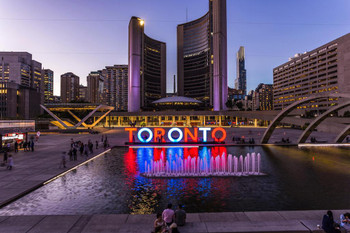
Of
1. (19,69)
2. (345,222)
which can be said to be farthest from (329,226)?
(19,69)

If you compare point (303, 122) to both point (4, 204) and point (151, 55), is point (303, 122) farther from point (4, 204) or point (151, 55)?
point (151, 55)

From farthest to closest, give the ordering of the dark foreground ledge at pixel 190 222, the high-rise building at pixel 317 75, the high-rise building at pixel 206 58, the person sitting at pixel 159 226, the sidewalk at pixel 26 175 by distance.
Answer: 1. the high-rise building at pixel 206 58
2. the high-rise building at pixel 317 75
3. the sidewalk at pixel 26 175
4. the dark foreground ledge at pixel 190 222
5. the person sitting at pixel 159 226

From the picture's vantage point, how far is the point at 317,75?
122m

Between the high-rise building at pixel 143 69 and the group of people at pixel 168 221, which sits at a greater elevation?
the high-rise building at pixel 143 69

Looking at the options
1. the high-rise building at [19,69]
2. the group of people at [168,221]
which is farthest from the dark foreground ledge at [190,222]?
the high-rise building at [19,69]

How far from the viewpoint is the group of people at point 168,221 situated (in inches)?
267

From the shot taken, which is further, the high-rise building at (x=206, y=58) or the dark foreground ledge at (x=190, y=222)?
the high-rise building at (x=206, y=58)

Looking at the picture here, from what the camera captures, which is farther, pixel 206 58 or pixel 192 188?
pixel 206 58

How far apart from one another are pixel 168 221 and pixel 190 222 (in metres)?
1.15

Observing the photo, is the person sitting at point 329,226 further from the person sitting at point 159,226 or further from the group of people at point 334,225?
the person sitting at point 159,226

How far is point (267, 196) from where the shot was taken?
11156 mm

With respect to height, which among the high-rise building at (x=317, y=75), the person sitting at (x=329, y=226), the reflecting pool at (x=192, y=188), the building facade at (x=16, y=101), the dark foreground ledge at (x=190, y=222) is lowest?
the reflecting pool at (x=192, y=188)

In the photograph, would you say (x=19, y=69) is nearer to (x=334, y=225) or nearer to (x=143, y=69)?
(x=143, y=69)

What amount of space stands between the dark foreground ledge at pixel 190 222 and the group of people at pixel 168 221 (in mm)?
366
